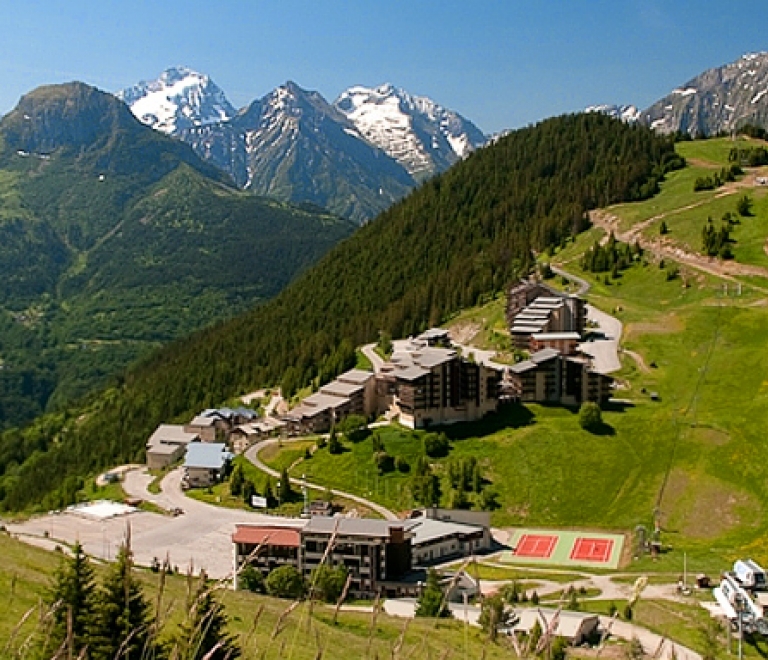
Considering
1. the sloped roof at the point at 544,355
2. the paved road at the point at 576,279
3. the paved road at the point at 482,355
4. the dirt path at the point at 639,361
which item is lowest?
the paved road at the point at 482,355

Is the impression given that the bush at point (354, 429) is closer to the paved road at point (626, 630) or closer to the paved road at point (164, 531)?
the paved road at point (164, 531)

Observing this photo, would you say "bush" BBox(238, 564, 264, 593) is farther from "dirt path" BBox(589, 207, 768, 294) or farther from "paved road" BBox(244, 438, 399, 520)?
"dirt path" BBox(589, 207, 768, 294)

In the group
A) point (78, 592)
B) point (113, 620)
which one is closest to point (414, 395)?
point (78, 592)

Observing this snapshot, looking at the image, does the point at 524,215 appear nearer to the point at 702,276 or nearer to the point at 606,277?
the point at 606,277

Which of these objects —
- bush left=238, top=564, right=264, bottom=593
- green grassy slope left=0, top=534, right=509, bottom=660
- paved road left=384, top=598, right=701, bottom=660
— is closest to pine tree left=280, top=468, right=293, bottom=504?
bush left=238, top=564, right=264, bottom=593

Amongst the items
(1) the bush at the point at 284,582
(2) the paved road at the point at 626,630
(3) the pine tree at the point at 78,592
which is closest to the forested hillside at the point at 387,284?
(1) the bush at the point at 284,582
